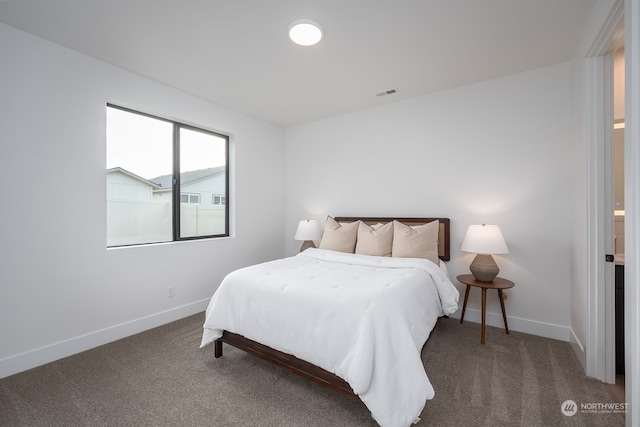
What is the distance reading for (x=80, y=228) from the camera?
2.41 meters

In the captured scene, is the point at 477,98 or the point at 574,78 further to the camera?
the point at 477,98


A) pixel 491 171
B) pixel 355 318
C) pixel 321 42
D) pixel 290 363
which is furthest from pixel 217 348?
pixel 491 171

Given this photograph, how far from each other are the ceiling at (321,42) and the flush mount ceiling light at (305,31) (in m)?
0.05

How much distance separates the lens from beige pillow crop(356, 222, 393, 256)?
305 centimetres

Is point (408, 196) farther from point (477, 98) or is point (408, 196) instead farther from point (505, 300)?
point (505, 300)

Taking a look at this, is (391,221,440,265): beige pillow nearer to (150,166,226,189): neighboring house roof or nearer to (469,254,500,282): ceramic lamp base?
(469,254,500,282): ceramic lamp base

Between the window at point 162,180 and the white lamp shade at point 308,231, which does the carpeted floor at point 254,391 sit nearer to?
the window at point 162,180

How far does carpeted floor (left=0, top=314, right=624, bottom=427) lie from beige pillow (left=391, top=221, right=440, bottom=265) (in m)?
0.86

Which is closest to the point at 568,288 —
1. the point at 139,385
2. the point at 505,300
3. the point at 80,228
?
the point at 505,300

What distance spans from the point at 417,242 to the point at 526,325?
4.34 ft

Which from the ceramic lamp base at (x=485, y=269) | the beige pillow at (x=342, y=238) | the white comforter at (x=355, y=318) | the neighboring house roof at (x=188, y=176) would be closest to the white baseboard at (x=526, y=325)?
the ceramic lamp base at (x=485, y=269)

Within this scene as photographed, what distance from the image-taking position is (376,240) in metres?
3.09

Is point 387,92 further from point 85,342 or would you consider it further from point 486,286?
point 85,342

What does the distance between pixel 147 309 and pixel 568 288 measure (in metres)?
4.15
